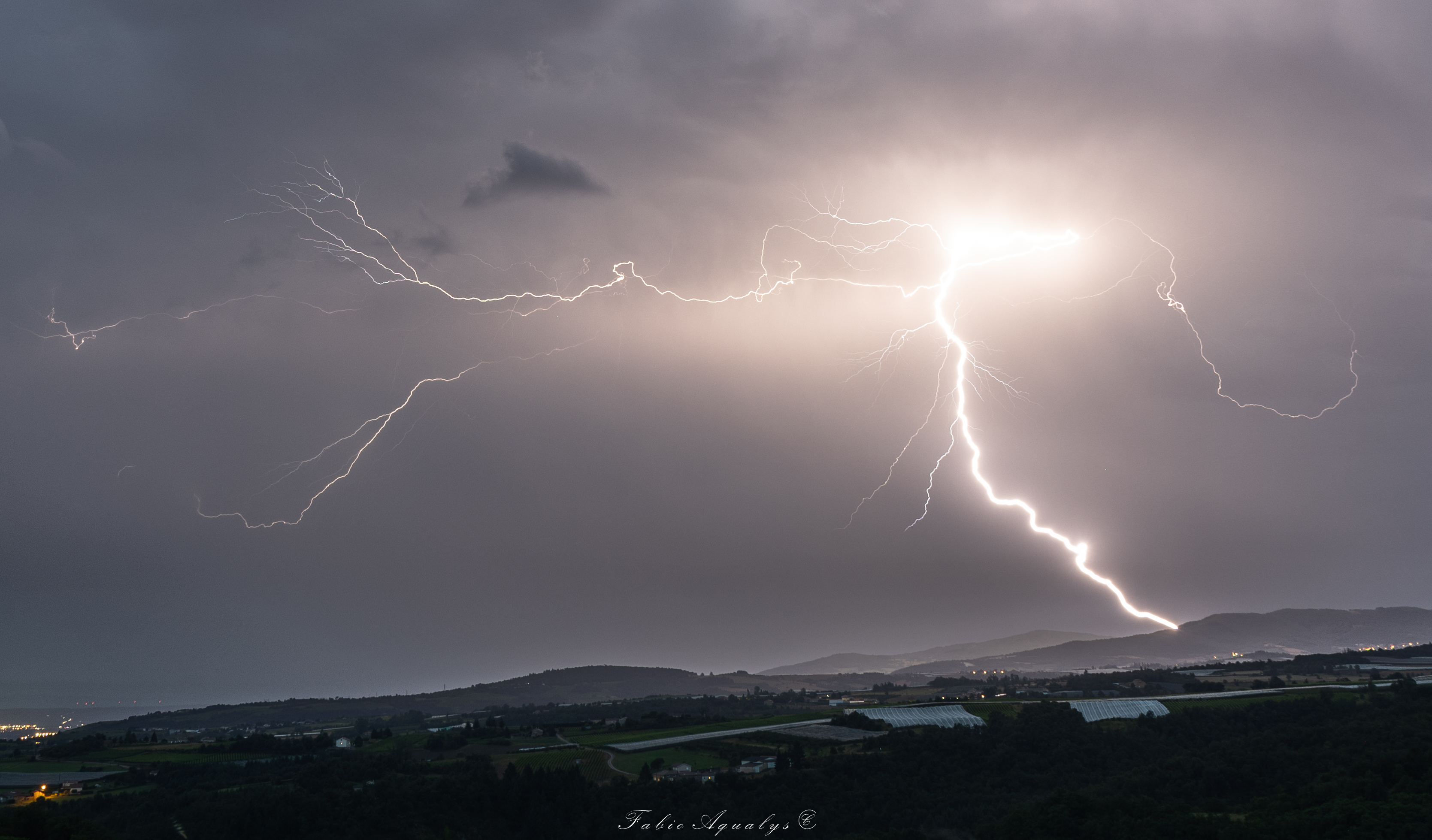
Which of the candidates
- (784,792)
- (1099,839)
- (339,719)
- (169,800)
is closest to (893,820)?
(784,792)

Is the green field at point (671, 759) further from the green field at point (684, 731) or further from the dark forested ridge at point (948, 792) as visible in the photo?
the green field at point (684, 731)

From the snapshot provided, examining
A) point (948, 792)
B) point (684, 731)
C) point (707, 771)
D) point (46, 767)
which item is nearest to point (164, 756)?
point (46, 767)

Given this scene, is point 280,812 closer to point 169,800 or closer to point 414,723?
point 169,800

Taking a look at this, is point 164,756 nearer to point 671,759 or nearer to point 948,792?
point 671,759

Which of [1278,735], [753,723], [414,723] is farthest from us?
Result: [414,723]

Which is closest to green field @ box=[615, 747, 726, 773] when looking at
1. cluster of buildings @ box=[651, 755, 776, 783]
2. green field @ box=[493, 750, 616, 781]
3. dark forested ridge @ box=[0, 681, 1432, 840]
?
cluster of buildings @ box=[651, 755, 776, 783]

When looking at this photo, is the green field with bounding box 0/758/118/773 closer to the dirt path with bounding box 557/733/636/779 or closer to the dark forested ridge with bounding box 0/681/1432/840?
the dark forested ridge with bounding box 0/681/1432/840

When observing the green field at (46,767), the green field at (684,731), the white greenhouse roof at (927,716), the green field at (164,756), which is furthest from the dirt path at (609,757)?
the green field at (46,767)
